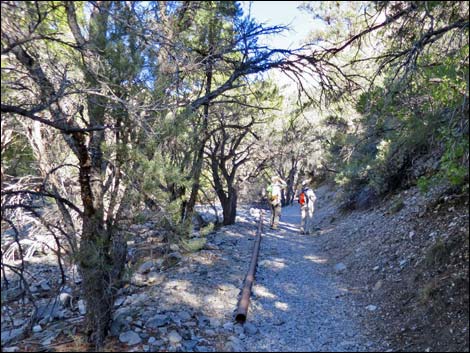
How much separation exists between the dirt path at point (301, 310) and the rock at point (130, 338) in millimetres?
1390

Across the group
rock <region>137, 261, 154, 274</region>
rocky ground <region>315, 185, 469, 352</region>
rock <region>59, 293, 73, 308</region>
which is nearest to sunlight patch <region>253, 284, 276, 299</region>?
rocky ground <region>315, 185, 469, 352</region>

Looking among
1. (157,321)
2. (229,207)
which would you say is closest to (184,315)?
(157,321)

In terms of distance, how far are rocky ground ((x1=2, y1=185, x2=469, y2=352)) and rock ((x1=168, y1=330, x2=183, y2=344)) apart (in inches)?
0.7

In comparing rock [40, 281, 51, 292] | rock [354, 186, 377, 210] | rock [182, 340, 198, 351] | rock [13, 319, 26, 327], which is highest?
rock [354, 186, 377, 210]

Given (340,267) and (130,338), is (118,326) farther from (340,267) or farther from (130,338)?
(340,267)

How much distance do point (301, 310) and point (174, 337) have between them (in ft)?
7.50

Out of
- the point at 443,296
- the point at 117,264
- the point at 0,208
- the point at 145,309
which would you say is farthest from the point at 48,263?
the point at 443,296

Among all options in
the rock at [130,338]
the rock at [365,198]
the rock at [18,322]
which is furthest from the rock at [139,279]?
the rock at [365,198]

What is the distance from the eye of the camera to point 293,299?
21.8ft

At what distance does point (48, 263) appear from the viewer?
10.4m

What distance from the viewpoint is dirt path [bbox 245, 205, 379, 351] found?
4961 millimetres

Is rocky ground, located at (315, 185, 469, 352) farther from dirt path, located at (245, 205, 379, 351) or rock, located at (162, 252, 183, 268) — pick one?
rock, located at (162, 252, 183, 268)

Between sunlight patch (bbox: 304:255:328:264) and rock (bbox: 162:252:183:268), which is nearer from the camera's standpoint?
rock (bbox: 162:252:183:268)

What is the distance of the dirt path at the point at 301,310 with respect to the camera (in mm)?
4961
